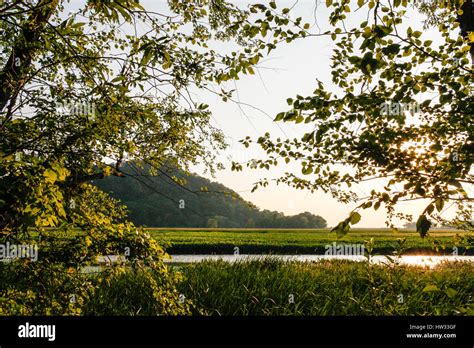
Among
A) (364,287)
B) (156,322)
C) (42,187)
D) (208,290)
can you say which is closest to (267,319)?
(156,322)

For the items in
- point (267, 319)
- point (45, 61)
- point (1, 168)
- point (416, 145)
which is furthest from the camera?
point (45, 61)

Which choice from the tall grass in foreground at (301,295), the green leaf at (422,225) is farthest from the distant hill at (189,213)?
the green leaf at (422,225)

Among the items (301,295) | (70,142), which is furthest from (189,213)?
(70,142)

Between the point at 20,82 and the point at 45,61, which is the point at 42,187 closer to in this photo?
the point at 20,82

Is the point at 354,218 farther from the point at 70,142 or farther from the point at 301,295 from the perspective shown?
the point at 301,295

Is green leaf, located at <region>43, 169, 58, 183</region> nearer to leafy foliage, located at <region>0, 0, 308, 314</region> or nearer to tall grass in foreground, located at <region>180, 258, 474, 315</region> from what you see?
leafy foliage, located at <region>0, 0, 308, 314</region>

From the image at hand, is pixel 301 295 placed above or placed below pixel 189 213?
above

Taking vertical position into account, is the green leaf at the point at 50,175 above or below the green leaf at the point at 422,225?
above

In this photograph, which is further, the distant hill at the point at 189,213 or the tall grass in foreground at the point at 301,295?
the distant hill at the point at 189,213

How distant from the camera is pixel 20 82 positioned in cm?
472

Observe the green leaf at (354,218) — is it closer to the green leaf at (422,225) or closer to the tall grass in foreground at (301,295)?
the green leaf at (422,225)

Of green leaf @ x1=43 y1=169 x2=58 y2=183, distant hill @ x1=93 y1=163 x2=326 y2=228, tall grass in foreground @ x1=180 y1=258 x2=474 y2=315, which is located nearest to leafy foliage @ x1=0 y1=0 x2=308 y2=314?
green leaf @ x1=43 y1=169 x2=58 y2=183

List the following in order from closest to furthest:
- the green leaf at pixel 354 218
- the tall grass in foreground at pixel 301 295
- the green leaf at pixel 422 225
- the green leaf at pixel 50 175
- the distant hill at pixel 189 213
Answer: the green leaf at pixel 354 218 < the green leaf at pixel 422 225 < the green leaf at pixel 50 175 < the tall grass in foreground at pixel 301 295 < the distant hill at pixel 189 213

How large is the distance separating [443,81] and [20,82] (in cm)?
489
